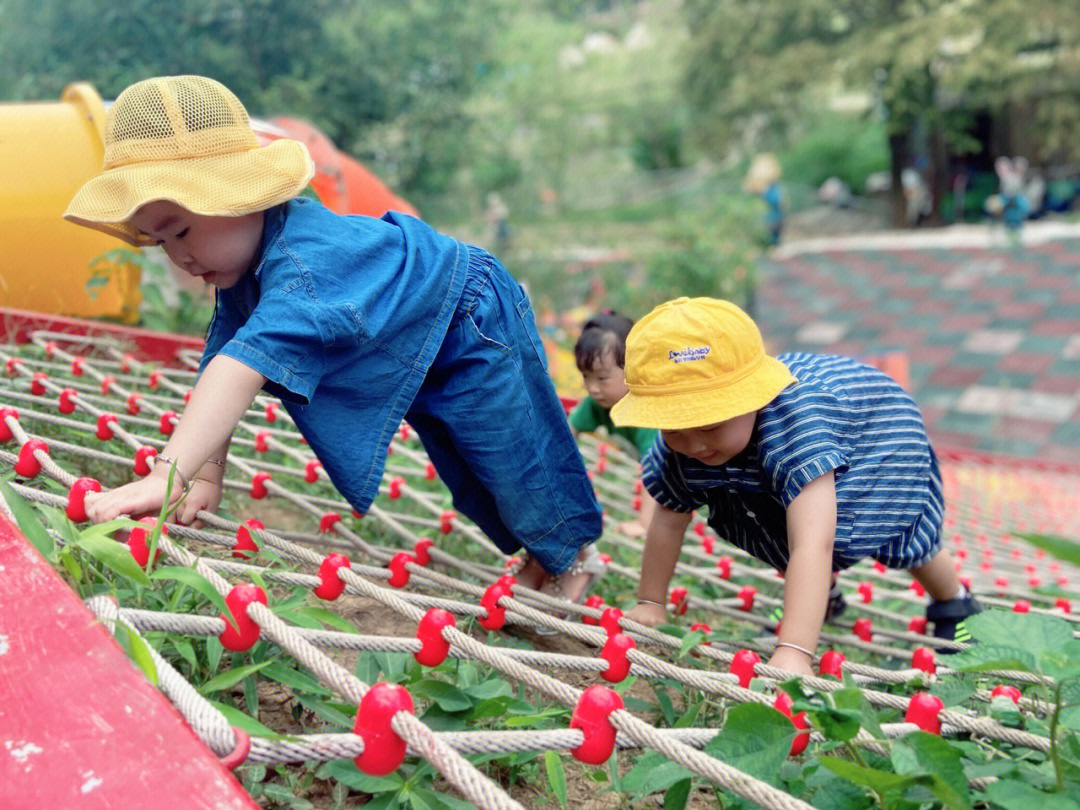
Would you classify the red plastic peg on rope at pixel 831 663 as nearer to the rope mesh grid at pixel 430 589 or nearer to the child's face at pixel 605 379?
the rope mesh grid at pixel 430 589

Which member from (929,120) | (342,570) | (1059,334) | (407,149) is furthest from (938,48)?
(342,570)

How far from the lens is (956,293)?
365 inches

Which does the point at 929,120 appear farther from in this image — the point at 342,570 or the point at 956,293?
the point at 342,570

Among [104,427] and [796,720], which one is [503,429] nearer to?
[796,720]

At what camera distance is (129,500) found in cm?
119

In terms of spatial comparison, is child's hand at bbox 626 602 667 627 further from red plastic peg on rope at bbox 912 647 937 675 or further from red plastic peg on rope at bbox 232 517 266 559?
red plastic peg on rope at bbox 232 517 266 559

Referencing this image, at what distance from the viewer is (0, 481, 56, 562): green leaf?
0.97 metres

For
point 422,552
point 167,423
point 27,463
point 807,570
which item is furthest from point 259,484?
point 807,570

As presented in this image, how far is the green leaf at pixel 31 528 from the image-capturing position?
97cm

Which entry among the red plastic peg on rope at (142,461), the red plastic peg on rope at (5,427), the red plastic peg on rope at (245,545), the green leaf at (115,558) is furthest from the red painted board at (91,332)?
the green leaf at (115,558)

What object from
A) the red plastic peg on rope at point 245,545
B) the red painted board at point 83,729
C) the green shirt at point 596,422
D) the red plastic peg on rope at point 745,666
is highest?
the red painted board at point 83,729

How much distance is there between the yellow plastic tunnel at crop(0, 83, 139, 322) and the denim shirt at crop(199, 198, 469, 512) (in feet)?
4.74

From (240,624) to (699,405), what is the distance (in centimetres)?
64

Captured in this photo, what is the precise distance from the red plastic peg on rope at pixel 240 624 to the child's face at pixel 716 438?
67 centimetres
